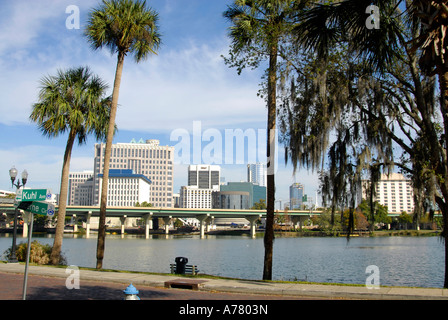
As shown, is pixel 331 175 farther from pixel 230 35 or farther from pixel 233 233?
pixel 233 233

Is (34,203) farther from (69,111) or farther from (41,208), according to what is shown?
(69,111)

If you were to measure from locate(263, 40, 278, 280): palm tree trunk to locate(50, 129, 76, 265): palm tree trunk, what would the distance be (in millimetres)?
12484

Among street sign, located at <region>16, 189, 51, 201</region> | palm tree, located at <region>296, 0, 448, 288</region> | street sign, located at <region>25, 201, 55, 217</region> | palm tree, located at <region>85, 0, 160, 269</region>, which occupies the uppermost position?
palm tree, located at <region>85, 0, 160, 269</region>

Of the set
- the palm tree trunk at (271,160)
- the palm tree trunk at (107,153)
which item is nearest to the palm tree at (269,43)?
the palm tree trunk at (271,160)

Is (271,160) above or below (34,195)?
above

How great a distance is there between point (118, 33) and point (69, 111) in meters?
5.57

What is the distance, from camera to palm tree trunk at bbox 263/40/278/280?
1919 cm

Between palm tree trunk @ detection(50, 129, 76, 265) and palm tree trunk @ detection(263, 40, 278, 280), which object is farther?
palm tree trunk @ detection(50, 129, 76, 265)

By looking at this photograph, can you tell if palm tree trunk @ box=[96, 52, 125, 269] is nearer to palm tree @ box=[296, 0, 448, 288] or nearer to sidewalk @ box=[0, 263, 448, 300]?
sidewalk @ box=[0, 263, 448, 300]

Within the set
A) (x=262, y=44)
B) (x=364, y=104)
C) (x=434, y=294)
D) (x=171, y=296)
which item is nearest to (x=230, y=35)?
(x=262, y=44)

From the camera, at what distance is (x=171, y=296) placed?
13.4 meters

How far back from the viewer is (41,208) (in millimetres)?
8945

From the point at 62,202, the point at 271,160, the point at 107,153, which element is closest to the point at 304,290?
the point at 271,160

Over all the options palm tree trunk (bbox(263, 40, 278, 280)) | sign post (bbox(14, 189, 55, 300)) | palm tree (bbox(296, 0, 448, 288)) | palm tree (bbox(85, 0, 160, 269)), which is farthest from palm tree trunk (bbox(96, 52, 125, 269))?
palm tree (bbox(296, 0, 448, 288))
